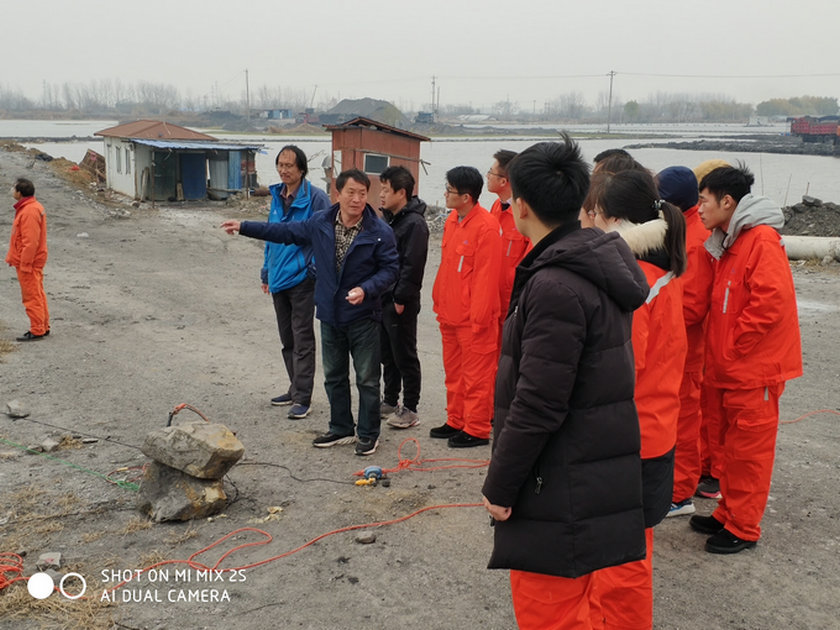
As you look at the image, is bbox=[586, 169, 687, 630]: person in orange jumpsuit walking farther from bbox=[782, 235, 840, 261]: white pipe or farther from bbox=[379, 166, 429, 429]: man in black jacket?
bbox=[782, 235, 840, 261]: white pipe

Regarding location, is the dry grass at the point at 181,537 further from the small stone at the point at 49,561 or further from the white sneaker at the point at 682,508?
the white sneaker at the point at 682,508

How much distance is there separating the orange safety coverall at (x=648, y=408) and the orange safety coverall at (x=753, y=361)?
0.94 metres

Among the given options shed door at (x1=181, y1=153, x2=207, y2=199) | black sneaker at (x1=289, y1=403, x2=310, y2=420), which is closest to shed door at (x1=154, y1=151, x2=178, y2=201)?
shed door at (x1=181, y1=153, x2=207, y2=199)

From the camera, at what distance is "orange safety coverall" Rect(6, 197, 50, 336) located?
8.39m

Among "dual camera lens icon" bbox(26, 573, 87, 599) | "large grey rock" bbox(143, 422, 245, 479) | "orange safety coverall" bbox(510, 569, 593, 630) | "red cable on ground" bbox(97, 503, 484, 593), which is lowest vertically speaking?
"red cable on ground" bbox(97, 503, 484, 593)

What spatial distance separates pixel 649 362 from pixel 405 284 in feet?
9.49

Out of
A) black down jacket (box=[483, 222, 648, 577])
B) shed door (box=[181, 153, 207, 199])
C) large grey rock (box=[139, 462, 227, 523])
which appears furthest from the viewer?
shed door (box=[181, 153, 207, 199])

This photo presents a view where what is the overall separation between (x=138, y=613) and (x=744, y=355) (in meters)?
3.21

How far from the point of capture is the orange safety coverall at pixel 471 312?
517 cm

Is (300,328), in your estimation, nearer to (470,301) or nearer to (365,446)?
(365,446)

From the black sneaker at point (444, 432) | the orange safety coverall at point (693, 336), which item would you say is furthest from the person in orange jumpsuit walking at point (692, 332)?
the black sneaker at point (444, 432)

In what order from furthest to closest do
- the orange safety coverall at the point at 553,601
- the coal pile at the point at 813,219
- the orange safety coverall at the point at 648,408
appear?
1. the coal pile at the point at 813,219
2. the orange safety coverall at the point at 648,408
3. the orange safety coverall at the point at 553,601

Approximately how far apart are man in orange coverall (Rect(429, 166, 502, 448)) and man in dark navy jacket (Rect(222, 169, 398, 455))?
483mm

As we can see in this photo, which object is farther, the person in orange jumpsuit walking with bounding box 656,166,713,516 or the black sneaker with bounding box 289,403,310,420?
the black sneaker with bounding box 289,403,310,420
